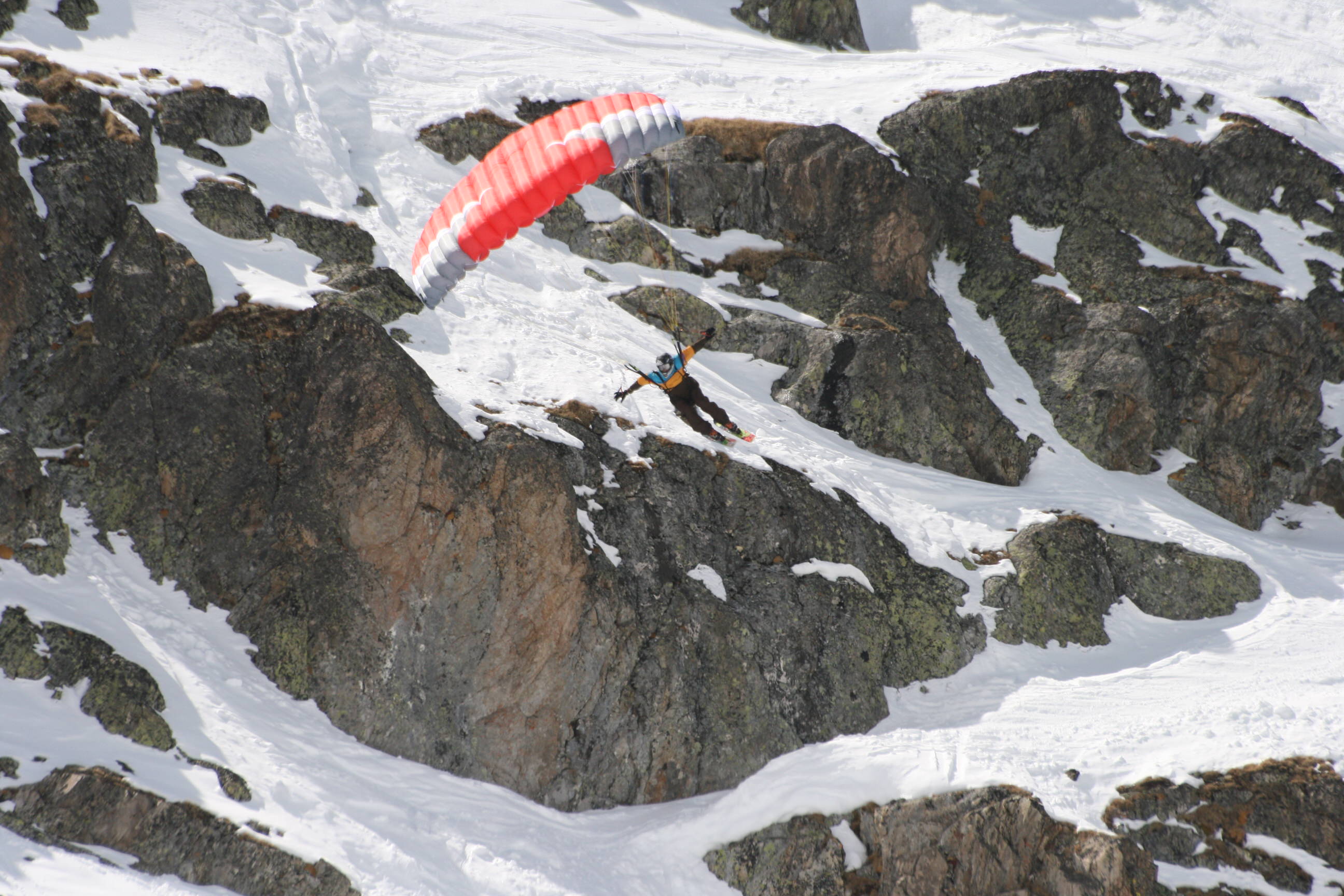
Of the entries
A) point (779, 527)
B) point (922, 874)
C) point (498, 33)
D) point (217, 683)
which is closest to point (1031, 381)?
point (779, 527)

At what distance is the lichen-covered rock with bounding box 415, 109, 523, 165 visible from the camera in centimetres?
2183

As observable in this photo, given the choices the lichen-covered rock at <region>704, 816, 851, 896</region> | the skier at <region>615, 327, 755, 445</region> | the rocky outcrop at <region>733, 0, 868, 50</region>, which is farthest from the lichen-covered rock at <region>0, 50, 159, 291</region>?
the rocky outcrop at <region>733, 0, 868, 50</region>

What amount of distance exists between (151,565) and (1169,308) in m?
23.4

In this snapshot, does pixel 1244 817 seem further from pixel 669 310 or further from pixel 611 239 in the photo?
pixel 611 239

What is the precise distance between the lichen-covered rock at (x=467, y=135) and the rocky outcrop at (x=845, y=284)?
3480 millimetres

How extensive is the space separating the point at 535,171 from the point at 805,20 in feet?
96.0

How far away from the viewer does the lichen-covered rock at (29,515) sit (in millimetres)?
10359

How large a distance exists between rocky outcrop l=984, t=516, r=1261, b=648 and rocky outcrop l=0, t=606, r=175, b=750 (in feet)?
43.5

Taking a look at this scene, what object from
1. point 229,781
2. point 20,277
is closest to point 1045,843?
point 229,781

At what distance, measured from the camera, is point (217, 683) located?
421 inches

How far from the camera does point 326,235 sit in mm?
17031

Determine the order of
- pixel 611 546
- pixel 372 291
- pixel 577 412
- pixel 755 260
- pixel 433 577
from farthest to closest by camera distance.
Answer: pixel 755 260, pixel 372 291, pixel 577 412, pixel 611 546, pixel 433 577

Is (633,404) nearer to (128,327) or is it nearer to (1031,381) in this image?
(128,327)

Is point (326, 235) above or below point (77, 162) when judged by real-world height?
below
